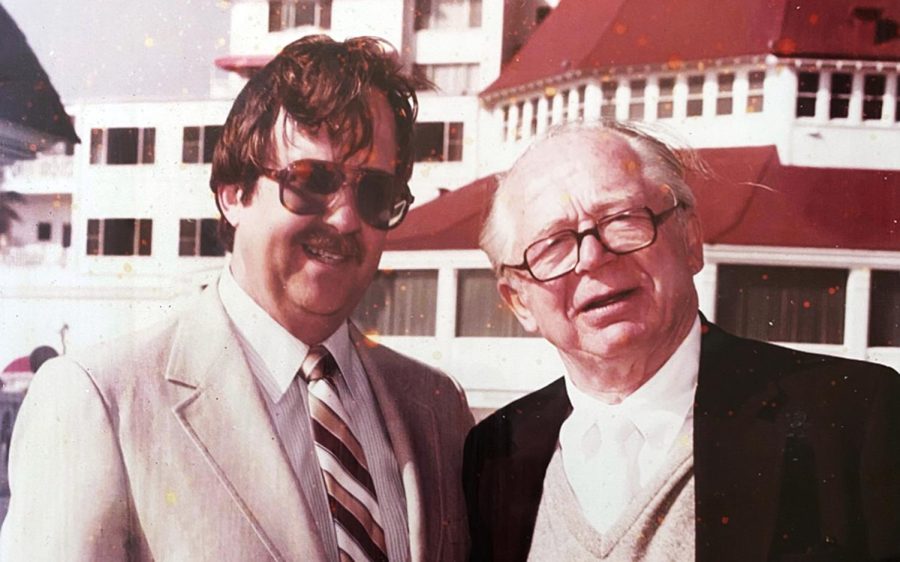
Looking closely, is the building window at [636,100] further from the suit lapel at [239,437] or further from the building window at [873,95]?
the suit lapel at [239,437]

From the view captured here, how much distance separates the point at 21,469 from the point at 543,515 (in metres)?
1.30

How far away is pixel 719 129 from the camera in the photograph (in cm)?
235

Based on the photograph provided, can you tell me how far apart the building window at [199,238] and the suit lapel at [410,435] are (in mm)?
397

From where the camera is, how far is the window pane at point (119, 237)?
2520mm

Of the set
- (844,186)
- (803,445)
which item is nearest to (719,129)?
(844,186)

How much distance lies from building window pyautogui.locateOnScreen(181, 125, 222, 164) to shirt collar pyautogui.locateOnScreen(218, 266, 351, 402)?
0.91ft

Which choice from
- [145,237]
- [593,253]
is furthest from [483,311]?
[145,237]

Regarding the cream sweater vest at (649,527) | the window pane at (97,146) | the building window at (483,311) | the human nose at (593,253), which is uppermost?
the window pane at (97,146)

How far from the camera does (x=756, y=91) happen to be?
2338 millimetres

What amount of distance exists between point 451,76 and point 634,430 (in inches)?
37.4

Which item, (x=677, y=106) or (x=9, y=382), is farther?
(x=9, y=382)

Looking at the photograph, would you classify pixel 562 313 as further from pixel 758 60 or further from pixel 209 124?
pixel 209 124

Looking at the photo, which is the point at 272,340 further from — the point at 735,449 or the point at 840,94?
the point at 840,94

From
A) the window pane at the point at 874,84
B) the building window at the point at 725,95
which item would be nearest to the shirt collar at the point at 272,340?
the building window at the point at 725,95
